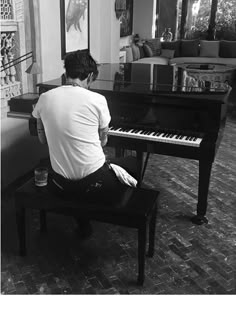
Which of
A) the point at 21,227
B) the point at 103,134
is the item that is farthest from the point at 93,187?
the point at 21,227

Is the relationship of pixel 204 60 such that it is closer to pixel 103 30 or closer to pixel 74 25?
pixel 103 30

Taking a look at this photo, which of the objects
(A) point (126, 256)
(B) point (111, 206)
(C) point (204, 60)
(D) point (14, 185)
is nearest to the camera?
(B) point (111, 206)

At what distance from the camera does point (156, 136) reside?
283 centimetres

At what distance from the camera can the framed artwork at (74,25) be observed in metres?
4.30

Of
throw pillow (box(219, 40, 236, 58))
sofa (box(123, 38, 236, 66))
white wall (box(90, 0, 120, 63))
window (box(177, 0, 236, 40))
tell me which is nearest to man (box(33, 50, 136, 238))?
white wall (box(90, 0, 120, 63))

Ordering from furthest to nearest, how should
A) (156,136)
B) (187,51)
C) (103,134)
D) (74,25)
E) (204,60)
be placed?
(187,51)
(204,60)
(74,25)
(156,136)
(103,134)

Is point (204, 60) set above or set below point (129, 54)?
below

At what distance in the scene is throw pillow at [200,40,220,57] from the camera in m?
10.0

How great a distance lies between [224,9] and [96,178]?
974cm

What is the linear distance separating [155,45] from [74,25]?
5727mm

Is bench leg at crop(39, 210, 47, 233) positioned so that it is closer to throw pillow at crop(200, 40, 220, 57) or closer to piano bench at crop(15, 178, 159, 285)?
piano bench at crop(15, 178, 159, 285)

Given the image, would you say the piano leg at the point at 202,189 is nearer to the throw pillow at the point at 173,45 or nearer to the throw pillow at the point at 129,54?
the throw pillow at the point at 129,54

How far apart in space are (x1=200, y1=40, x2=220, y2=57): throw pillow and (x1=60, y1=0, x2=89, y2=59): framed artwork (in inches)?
234

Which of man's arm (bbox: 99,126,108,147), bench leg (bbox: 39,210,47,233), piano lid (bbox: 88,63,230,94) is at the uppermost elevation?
piano lid (bbox: 88,63,230,94)
